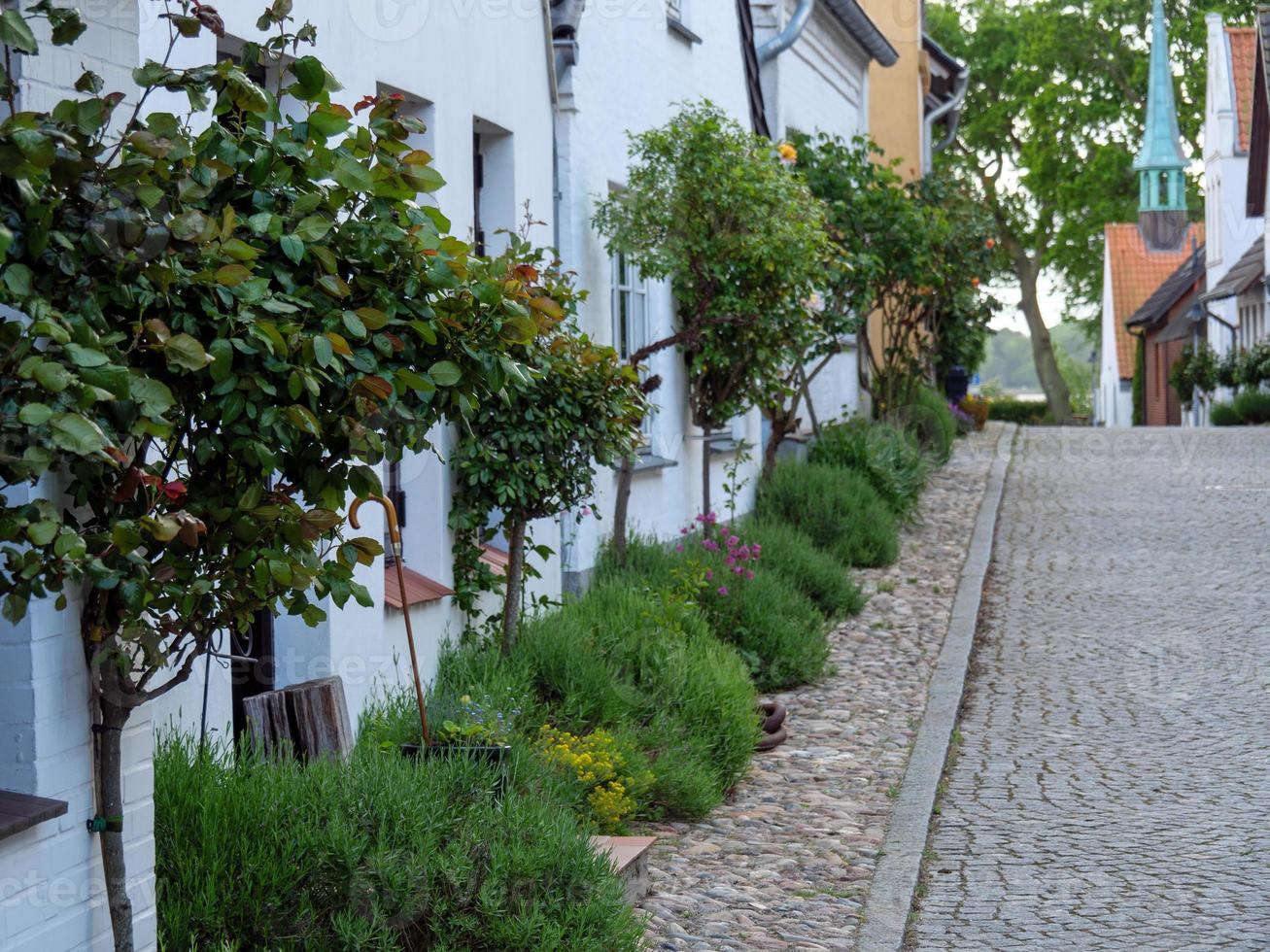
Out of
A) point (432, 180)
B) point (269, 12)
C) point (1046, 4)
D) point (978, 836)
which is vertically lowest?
point (978, 836)

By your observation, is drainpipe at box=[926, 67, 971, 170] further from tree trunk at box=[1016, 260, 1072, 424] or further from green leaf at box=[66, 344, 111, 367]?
green leaf at box=[66, 344, 111, 367]

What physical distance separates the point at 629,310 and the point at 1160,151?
30.0 m

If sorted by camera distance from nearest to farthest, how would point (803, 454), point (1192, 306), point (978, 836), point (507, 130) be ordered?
point (978, 836) < point (507, 130) < point (803, 454) < point (1192, 306)

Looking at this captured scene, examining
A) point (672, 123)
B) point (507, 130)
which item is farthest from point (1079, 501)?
point (507, 130)

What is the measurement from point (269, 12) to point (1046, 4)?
39.4 metres

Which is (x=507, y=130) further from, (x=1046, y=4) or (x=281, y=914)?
(x=1046, y=4)

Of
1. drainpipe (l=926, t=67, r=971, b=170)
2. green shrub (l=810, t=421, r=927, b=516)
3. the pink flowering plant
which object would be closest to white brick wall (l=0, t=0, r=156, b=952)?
the pink flowering plant

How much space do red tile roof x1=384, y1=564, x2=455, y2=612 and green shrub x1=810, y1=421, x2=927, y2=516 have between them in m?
7.51

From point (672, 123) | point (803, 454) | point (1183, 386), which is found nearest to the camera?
point (672, 123)

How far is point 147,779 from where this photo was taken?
3.43 m

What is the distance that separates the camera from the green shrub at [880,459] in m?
14.4

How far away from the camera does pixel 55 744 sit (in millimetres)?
3121

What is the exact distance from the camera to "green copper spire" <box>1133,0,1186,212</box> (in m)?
36.2

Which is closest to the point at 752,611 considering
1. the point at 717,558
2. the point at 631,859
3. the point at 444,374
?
the point at 717,558
